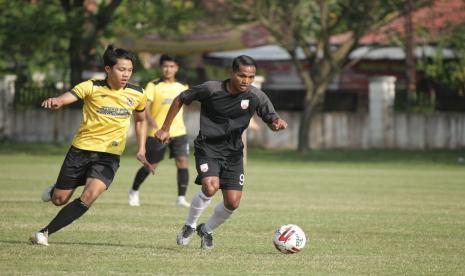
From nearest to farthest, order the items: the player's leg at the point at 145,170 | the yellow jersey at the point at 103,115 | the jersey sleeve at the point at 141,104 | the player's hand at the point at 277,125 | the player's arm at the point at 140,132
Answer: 1. the player's hand at the point at 277,125
2. the yellow jersey at the point at 103,115
3. the jersey sleeve at the point at 141,104
4. the player's arm at the point at 140,132
5. the player's leg at the point at 145,170

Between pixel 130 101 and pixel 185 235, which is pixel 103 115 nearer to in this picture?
pixel 130 101

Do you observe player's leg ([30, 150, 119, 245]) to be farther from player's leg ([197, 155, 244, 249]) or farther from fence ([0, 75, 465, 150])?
fence ([0, 75, 465, 150])

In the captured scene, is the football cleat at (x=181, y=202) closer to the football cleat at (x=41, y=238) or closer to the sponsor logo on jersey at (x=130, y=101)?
the sponsor logo on jersey at (x=130, y=101)

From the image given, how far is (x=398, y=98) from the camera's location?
36281mm

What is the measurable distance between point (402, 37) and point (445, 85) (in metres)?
4.03

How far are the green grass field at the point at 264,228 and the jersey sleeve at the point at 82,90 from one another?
1532 mm

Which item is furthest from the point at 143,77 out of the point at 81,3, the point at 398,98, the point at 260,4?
the point at 398,98

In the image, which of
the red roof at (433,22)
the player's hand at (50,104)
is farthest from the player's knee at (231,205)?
the red roof at (433,22)

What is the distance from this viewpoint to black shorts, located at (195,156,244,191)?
10.5m

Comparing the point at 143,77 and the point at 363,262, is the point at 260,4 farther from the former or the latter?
the point at 363,262

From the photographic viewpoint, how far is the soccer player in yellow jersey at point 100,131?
10562mm

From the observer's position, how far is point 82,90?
34.9 ft

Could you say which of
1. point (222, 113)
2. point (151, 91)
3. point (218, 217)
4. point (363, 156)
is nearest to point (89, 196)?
point (218, 217)

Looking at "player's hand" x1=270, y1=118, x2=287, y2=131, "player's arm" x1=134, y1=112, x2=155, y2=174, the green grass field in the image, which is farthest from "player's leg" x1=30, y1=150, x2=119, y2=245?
"player's hand" x1=270, y1=118, x2=287, y2=131
